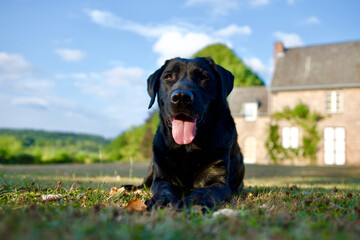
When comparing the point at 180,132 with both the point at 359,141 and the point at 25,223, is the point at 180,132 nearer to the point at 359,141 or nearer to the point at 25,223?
the point at 25,223

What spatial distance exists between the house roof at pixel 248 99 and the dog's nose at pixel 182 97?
24.3 m

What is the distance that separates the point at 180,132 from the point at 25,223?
1772 millimetres

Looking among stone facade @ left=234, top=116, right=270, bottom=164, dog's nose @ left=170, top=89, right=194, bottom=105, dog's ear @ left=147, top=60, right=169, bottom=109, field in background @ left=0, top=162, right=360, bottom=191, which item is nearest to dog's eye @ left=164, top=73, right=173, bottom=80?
dog's ear @ left=147, top=60, right=169, bottom=109

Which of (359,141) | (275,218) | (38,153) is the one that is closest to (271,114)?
(359,141)

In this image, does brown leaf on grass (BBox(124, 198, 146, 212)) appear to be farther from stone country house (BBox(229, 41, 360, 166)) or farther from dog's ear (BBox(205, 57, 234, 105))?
stone country house (BBox(229, 41, 360, 166))

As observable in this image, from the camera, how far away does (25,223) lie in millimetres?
1389

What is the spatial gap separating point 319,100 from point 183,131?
22505 mm

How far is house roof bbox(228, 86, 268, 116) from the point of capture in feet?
87.7

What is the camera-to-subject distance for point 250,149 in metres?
27.3

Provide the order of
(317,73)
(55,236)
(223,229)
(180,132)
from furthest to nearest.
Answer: (317,73) < (180,132) < (223,229) < (55,236)

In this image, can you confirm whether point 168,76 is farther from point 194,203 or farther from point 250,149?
point 250,149

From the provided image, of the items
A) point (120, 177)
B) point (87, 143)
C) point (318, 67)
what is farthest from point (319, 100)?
point (120, 177)

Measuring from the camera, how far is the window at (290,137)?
23531 mm

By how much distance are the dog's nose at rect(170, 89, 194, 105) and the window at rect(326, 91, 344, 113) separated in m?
22.7
